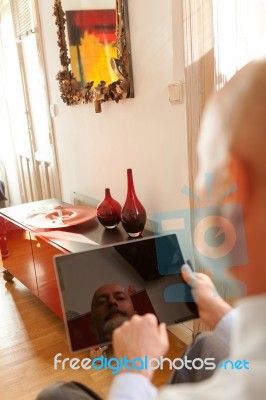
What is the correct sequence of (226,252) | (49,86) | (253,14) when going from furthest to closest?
(49,86) → (253,14) → (226,252)

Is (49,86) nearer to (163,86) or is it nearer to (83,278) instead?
(163,86)

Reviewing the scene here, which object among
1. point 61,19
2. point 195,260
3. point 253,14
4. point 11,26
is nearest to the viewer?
point 253,14

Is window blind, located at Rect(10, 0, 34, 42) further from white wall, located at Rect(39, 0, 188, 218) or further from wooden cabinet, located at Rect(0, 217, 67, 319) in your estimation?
wooden cabinet, located at Rect(0, 217, 67, 319)

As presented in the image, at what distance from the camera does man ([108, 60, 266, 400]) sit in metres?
0.44

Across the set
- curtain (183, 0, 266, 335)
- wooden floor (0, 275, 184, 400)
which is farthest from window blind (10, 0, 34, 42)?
wooden floor (0, 275, 184, 400)

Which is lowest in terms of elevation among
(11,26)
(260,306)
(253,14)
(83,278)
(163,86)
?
(83,278)

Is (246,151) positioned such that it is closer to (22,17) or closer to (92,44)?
(92,44)

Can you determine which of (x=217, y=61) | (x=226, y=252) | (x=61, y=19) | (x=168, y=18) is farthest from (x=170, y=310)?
(x=61, y=19)

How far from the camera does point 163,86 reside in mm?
1625

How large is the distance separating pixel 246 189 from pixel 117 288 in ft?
1.49

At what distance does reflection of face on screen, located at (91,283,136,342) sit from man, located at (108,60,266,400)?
0.28m

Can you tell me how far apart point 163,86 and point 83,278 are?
1.07 metres

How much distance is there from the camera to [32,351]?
71.6 inches

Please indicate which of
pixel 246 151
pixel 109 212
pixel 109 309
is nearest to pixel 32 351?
pixel 109 212
